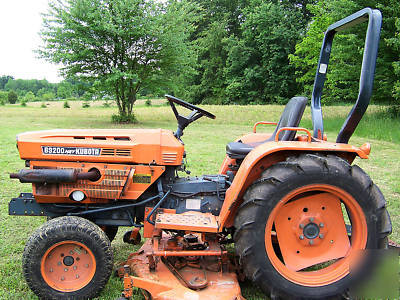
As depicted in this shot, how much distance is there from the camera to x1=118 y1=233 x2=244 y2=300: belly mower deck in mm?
2340

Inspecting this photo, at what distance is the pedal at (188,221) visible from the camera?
254cm

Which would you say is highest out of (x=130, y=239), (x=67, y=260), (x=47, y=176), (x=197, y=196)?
(x=47, y=176)

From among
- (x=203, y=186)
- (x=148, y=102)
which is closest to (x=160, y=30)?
(x=203, y=186)

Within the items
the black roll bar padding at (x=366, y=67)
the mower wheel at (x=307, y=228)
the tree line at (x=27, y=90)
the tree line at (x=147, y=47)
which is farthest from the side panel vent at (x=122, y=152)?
the tree line at (x=27, y=90)

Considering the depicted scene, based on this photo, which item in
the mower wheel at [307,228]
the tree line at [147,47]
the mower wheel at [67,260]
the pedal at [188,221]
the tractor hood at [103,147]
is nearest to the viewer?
the mower wheel at [307,228]

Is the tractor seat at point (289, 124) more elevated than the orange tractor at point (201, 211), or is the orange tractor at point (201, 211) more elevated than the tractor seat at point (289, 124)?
the tractor seat at point (289, 124)

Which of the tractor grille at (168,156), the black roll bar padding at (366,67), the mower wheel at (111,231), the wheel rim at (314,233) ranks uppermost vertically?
the black roll bar padding at (366,67)

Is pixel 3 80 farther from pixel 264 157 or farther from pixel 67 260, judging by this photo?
pixel 264 157

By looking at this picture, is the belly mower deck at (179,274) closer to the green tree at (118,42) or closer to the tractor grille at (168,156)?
the tractor grille at (168,156)

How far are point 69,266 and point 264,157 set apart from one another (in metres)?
1.68

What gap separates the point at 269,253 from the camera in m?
2.38

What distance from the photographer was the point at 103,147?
2.69m

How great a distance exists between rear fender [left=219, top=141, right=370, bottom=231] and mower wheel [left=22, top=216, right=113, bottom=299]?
0.94m

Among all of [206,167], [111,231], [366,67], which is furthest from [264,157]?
[206,167]
